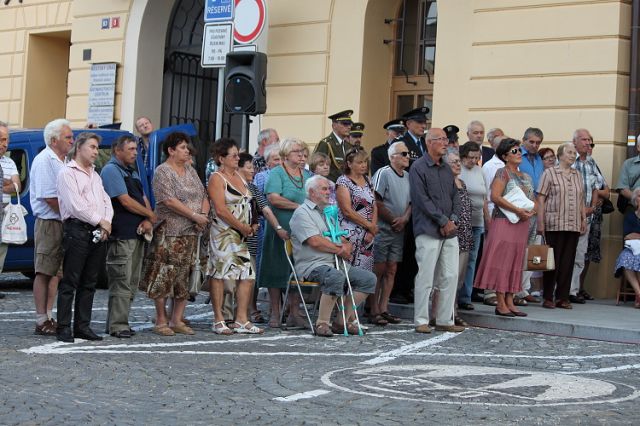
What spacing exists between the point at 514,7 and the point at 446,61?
3.86 feet

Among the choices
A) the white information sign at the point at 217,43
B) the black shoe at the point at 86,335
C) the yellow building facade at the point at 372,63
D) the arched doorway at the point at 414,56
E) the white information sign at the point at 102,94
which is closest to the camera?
the black shoe at the point at 86,335

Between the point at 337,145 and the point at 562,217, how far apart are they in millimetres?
2511

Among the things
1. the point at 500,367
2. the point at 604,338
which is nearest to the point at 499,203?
the point at 604,338

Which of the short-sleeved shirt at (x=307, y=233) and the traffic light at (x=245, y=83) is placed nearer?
the short-sleeved shirt at (x=307, y=233)

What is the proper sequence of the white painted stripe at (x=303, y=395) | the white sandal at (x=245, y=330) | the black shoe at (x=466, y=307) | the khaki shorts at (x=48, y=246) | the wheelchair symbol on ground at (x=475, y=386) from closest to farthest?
1. the white painted stripe at (x=303, y=395)
2. the wheelchair symbol on ground at (x=475, y=386)
3. the khaki shorts at (x=48, y=246)
4. the white sandal at (x=245, y=330)
5. the black shoe at (x=466, y=307)

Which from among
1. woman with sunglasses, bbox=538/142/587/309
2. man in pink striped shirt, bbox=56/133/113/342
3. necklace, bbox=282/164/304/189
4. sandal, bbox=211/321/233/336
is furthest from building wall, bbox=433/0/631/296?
man in pink striped shirt, bbox=56/133/113/342

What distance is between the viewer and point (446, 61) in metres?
16.2

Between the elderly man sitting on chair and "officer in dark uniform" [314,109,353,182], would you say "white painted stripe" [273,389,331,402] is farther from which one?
"officer in dark uniform" [314,109,353,182]

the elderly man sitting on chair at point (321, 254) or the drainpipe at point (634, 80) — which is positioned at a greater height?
the drainpipe at point (634, 80)

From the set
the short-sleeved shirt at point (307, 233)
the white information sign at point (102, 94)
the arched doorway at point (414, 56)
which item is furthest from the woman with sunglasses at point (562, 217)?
the white information sign at point (102, 94)

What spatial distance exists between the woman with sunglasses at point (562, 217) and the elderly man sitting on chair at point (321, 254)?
2797 millimetres

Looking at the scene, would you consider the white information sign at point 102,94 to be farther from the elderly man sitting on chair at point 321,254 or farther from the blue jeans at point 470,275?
the elderly man sitting on chair at point 321,254

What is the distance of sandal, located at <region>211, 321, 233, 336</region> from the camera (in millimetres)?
11102

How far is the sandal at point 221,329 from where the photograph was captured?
1110cm
